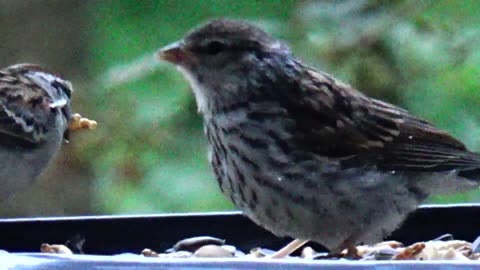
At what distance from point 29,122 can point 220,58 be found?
1.16 metres

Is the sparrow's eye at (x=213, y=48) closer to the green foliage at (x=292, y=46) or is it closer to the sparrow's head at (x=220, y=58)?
the sparrow's head at (x=220, y=58)

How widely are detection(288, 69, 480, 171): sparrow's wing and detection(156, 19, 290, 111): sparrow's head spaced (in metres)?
0.13

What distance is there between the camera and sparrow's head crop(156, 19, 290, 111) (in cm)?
296

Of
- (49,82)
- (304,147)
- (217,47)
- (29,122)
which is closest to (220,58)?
(217,47)

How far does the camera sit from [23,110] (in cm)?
398

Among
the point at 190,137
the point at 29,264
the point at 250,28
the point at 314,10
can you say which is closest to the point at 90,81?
the point at 190,137

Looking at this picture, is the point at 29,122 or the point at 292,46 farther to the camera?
the point at 292,46

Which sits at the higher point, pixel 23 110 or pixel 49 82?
pixel 49 82

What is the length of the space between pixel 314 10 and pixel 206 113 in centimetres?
160

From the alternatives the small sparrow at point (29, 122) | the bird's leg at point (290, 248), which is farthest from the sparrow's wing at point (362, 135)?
the small sparrow at point (29, 122)

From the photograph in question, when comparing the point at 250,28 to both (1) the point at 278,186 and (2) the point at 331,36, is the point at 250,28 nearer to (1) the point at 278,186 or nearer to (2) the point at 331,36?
(1) the point at 278,186

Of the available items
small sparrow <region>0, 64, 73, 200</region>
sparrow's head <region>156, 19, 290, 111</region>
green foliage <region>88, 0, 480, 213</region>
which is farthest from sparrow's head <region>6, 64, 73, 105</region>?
sparrow's head <region>156, 19, 290, 111</region>

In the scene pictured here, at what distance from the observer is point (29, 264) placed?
186 centimetres

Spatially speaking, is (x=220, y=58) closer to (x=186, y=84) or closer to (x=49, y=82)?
(x=49, y=82)
